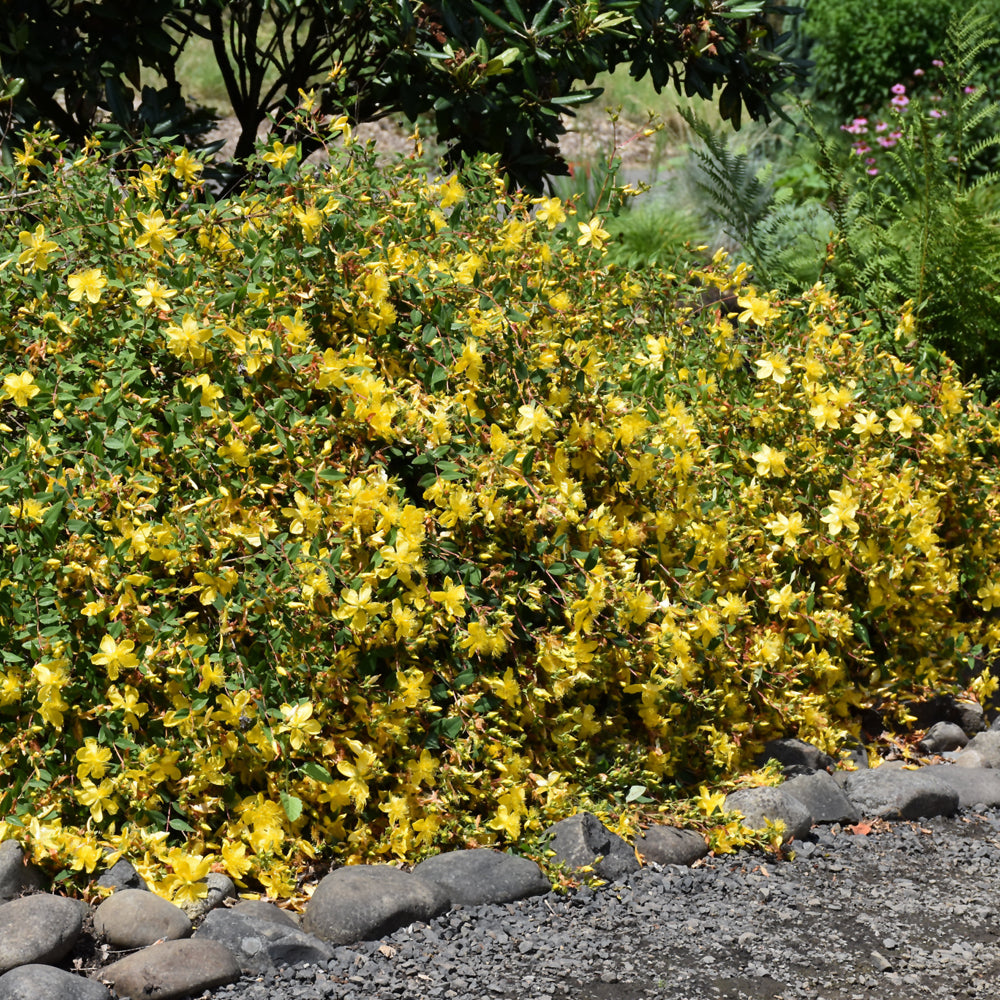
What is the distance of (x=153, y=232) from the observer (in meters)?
2.86

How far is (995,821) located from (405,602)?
1672 millimetres

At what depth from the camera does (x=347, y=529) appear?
8.70ft

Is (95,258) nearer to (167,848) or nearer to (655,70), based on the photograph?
(167,848)

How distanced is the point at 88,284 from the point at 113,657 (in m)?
0.87

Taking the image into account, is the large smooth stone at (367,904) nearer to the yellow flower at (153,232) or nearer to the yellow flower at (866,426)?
the yellow flower at (153,232)

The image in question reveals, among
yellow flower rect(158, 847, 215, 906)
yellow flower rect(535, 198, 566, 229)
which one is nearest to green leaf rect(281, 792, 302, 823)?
yellow flower rect(158, 847, 215, 906)

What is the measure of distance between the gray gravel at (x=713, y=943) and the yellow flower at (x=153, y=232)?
164 cm

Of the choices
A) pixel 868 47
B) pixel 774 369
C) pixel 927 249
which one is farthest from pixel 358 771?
pixel 868 47

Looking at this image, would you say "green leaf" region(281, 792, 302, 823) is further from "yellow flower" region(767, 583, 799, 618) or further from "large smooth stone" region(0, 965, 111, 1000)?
"yellow flower" region(767, 583, 799, 618)

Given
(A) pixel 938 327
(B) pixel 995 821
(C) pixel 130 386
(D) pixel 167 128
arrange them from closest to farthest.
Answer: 1. (C) pixel 130 386
2. (B) pixel 995 821
3. (D) pixel 167 128
4. (A) pixel 938 327

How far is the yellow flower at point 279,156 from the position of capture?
10.6 ft

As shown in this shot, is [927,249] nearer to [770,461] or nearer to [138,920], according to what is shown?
[770,461]

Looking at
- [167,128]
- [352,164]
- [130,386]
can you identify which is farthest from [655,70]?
[130,386]

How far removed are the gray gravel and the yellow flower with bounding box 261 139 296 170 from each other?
1.96 metres
